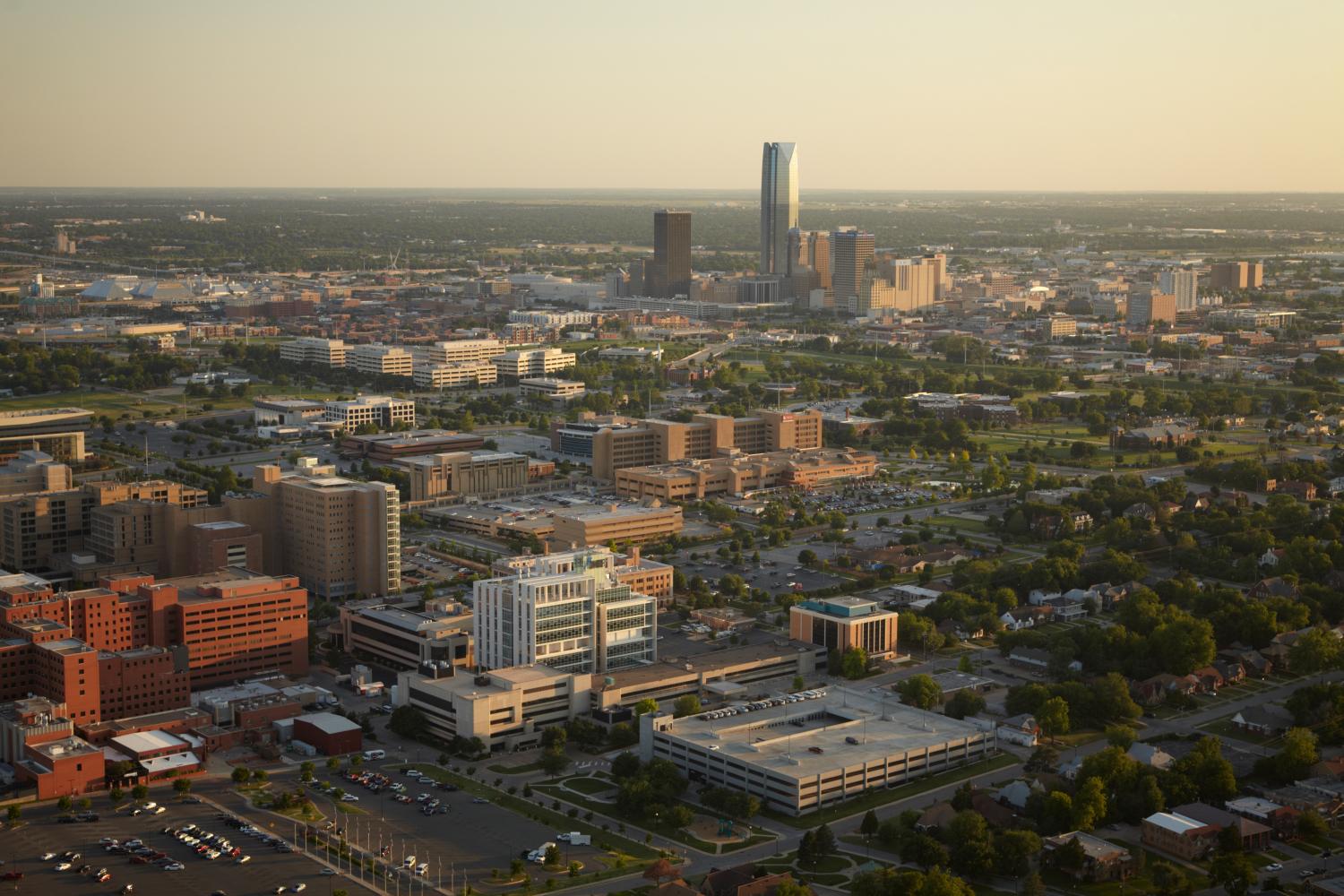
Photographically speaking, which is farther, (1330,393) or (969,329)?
(969,329)

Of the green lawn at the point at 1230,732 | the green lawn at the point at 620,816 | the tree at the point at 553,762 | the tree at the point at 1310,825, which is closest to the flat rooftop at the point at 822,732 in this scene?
the tree at the point at 553,762

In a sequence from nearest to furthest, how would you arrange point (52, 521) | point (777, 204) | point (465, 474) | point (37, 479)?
point (52, 521) < point (37, 479) < point (465, 474) < point (777, 204)

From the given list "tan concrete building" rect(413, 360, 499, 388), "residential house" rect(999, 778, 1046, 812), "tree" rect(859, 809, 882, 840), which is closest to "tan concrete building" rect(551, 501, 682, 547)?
"residential house" rect(999, 778, 1046, 812)

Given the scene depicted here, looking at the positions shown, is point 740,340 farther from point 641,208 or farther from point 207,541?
point 641,208

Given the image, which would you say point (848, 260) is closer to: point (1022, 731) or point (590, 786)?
point (1022, 731)

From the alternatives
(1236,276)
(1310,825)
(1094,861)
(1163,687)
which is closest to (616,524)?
(1163,687)

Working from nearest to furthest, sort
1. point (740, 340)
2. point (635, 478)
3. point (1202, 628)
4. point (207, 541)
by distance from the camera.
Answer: point (1202, 628) < point (207, 541) < point (635, 478) < point (740, 340)

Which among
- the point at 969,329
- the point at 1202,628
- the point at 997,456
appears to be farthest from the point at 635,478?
the point at 969,329
